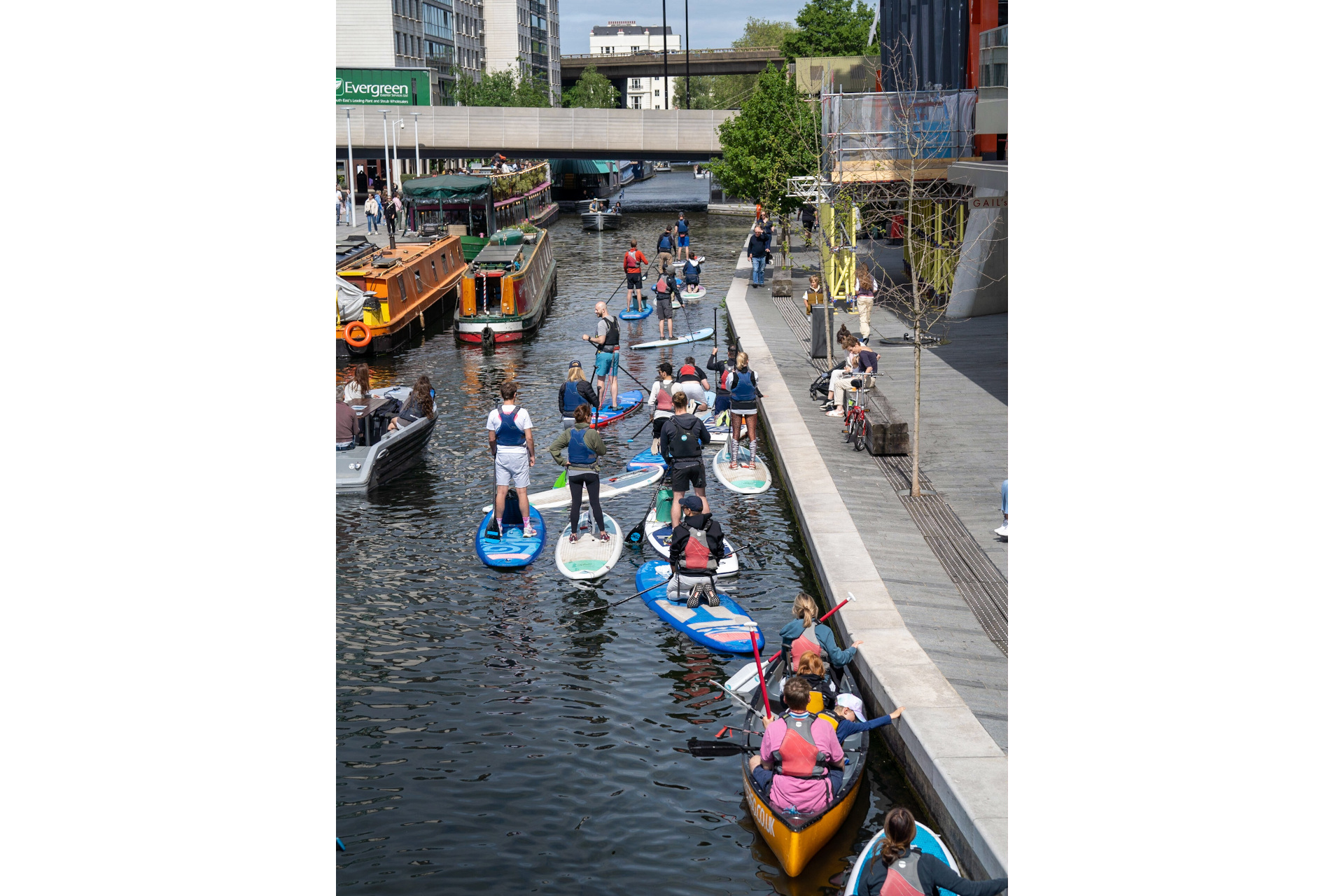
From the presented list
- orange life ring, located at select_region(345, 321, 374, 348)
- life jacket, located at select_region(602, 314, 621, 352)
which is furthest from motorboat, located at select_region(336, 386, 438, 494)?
orange life ring, located at select_region(345, 321, 374, 348)

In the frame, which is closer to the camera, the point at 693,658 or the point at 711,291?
the point at 693,658

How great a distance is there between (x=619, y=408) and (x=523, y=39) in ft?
445

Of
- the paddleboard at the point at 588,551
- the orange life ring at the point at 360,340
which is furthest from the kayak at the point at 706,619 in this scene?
the orange life ring at the point at 360,340

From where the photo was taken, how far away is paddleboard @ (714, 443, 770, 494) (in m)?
18.6

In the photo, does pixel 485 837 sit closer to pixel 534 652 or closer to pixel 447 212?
pixel 534 652

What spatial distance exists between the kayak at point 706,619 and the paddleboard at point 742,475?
13.3 ft

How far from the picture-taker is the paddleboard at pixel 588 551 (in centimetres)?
1498

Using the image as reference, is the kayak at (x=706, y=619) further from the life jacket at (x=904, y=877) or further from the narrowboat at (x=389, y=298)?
the narrowboat at (x=389, y=298)

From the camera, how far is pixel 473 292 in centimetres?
3356

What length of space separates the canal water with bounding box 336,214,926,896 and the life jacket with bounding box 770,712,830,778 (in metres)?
0.65

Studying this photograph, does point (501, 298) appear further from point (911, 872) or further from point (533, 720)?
point (911, 872)

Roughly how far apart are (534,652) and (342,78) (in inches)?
2152
